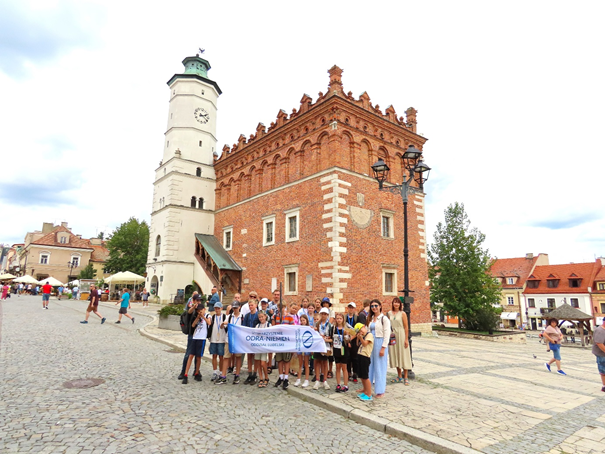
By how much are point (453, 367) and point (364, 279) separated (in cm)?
923

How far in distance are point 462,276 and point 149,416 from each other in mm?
25971

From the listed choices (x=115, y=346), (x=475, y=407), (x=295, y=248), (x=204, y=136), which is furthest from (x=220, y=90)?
(x=475, y=407)

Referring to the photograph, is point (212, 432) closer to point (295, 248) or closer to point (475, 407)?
point (475, 407)

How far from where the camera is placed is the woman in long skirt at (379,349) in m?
6.84

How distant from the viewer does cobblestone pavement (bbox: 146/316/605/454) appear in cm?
496

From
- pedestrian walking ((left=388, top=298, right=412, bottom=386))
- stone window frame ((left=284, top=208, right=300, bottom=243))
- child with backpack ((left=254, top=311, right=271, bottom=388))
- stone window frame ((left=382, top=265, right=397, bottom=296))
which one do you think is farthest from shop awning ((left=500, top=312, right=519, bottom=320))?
child with backpack ((left=254, top=311, right=271, bottom=388))

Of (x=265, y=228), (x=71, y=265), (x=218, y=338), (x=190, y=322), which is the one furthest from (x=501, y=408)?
(x=71, y=265)

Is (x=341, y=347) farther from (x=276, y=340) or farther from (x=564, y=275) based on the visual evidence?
(x=564, y=275)

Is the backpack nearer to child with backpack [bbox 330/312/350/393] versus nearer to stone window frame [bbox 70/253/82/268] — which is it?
child with backpack [bbox 330/312/350/393]

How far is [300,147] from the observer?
22.2m

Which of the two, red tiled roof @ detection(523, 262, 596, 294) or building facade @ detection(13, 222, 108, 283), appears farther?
building facade @ detection(13, 222, 108, 283)

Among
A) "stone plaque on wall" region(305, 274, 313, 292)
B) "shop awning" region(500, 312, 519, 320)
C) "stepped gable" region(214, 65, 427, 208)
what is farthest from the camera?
"shop awning" region(500, 312, 519, 320)

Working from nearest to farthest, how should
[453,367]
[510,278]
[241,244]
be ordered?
1. [453,367]
2. [241,244]
3. [510,278]

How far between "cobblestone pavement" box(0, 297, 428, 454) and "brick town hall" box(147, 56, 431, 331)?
11388mm
